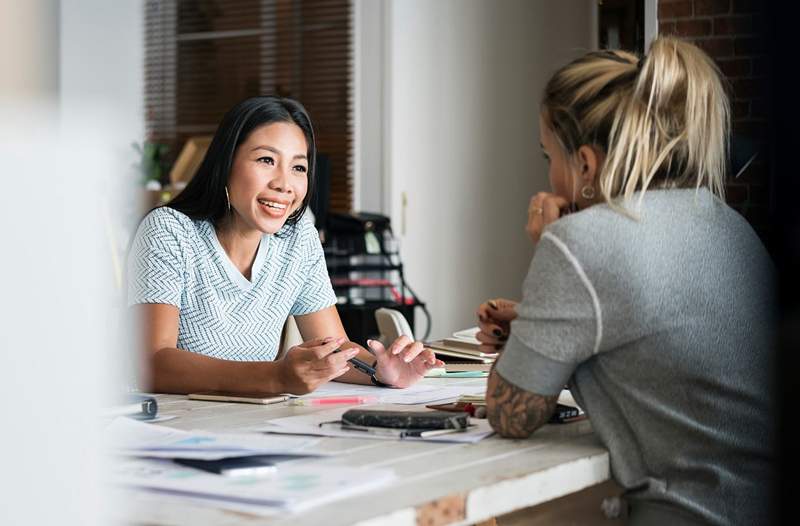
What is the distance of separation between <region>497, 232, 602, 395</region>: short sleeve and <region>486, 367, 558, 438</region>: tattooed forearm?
0.7 inches

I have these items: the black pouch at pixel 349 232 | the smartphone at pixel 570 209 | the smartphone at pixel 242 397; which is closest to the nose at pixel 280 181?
the smartphone at pixel 242 397

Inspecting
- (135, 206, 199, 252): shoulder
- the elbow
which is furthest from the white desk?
(135, 206, 199, 252): shoulder

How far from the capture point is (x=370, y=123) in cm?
615

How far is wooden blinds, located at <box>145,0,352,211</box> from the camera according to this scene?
6297mm

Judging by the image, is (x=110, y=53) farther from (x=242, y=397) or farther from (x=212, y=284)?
(x=242, y=397)

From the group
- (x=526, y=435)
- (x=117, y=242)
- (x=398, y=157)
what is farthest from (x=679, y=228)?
(x=398, y=157)

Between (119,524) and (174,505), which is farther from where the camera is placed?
(174,505)

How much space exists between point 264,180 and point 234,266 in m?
0.21

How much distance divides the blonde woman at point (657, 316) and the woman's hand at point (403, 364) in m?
0.55

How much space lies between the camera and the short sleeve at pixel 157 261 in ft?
6.91

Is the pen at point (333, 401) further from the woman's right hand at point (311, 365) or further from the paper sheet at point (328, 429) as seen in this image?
the paper sheet at point (328, 429)

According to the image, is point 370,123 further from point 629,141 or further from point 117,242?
point 629,141

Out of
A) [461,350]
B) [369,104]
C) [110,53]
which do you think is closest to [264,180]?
[461,350]

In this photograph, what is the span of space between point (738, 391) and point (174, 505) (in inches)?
27.6
